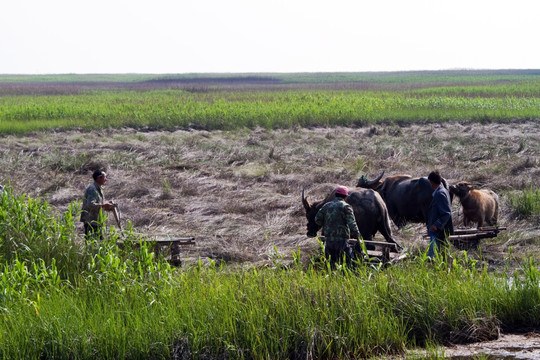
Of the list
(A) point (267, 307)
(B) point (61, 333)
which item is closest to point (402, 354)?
(A) point (267, 307)

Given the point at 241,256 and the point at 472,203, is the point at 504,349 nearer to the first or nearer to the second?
the point at 472,203

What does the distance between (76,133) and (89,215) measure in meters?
16.8

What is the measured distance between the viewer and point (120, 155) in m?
20.5

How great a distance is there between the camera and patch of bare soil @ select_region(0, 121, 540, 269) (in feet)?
39.1

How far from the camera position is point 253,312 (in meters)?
7.09

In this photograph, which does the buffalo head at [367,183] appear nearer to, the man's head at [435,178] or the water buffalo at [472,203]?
the water buffalo at [472,203]

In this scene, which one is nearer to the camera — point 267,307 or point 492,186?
point 267,307

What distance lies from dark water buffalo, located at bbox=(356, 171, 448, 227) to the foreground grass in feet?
10.1

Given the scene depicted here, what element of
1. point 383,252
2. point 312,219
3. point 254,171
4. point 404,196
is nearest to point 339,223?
point 383,252

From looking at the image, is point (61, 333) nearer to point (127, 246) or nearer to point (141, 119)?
point (127, 246)

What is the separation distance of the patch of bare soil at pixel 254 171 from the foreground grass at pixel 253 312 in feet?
4.70

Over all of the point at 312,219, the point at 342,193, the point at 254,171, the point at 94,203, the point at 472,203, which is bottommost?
the point at 254,171

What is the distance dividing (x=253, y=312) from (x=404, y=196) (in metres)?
5.22

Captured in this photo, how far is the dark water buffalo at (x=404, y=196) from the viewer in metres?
11.4
